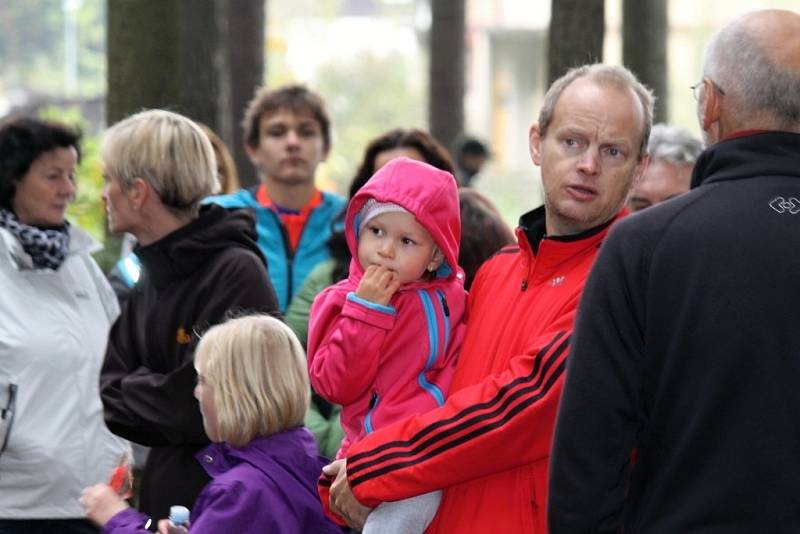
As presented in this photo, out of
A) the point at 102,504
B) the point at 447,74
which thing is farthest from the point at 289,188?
the point at 447,74

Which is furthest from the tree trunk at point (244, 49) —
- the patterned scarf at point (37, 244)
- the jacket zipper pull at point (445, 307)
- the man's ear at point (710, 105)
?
the man's ear at point (710, 105)

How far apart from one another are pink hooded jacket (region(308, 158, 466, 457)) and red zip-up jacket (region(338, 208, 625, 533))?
0.10 meters

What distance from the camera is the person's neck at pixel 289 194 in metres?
7.66

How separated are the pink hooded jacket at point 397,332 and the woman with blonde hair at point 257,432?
319 mm

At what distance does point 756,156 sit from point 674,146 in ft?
11.3

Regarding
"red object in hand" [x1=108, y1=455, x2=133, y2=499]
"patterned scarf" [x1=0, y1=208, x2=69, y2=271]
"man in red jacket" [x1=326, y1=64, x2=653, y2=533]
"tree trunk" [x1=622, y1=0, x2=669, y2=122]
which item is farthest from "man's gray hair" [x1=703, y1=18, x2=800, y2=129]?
"tree trunk" [x1=622, y1=0, x2=669, y2=122]

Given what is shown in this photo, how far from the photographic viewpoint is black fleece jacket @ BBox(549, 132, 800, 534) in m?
3.22

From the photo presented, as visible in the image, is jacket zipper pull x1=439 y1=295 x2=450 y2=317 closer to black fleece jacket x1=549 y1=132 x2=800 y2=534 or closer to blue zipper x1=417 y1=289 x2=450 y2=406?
blue zipper x1=417 y1=289 x2=450 y2=406

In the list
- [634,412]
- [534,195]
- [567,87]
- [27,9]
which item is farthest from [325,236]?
[27,9]

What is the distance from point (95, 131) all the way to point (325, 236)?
65.7 ft

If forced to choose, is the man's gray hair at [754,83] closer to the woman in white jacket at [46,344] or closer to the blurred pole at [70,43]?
the woman in white jacket at [46,344]

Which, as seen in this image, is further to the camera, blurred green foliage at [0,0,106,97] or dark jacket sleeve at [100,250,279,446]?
blurred green foliage at [0,0,106,97]

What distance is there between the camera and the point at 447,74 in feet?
53.6

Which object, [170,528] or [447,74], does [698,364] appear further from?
[447,74]
